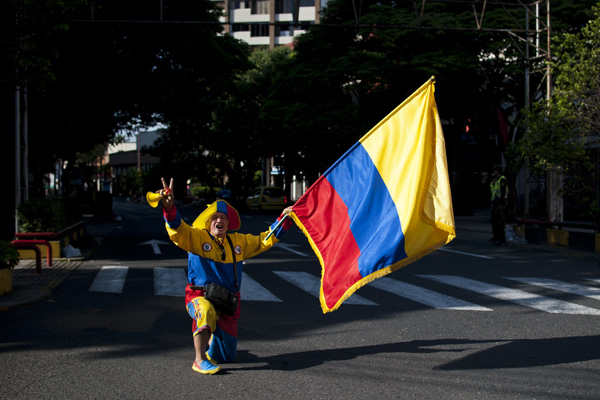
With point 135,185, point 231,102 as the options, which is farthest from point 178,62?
point 135,185

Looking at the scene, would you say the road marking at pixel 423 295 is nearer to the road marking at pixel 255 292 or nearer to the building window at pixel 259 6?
the road marking at pixel 255 292

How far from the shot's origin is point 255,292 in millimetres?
9352

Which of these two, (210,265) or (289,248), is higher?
(210,265)

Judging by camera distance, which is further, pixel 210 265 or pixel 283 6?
pixel 283 6

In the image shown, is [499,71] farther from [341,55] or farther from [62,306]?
[62,306]

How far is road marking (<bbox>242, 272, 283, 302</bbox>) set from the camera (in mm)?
8848

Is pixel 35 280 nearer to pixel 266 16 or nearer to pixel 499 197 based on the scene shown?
pixel 499 197

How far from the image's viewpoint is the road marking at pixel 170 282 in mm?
9297

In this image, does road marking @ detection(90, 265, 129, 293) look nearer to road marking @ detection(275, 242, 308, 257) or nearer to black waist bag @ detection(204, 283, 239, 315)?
road marking @ detection(275, 242, 308, 257)

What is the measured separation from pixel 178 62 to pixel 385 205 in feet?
52.4

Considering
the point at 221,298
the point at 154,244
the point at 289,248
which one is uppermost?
the point at 221,298

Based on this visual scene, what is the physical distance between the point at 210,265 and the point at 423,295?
14.5ft

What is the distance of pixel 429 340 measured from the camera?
630 cm

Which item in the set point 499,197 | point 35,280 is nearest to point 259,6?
point 499,197
